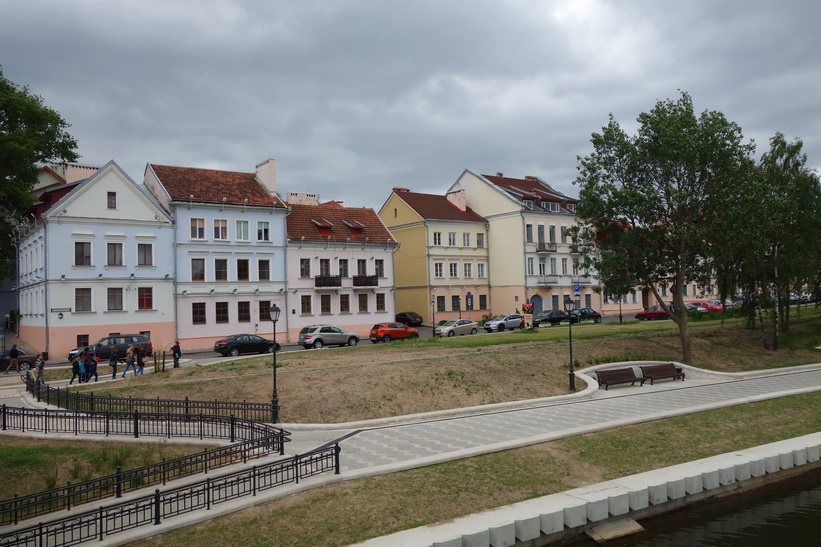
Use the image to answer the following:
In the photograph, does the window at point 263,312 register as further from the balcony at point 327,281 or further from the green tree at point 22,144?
the green tree at point 22,144

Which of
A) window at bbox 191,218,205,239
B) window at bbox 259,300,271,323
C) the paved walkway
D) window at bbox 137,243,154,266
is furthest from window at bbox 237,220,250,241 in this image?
the paved walkway

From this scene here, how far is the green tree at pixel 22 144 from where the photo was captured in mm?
39844

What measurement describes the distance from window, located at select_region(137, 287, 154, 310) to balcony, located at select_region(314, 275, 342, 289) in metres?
12.9

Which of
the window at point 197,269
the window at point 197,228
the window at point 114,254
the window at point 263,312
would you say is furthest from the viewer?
the window at point 263,312

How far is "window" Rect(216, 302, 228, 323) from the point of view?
4697cm

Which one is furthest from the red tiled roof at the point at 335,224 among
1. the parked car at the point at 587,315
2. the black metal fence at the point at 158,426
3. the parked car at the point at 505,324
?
the black metal fence at the point at 158,426

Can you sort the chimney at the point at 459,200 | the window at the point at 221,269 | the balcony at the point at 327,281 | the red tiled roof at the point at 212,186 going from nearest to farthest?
the red tiled roof at the point at 212,186 < the window at the point at 221,269 < the balcony at the point at 327,281 < the chimney at the point at 459,200

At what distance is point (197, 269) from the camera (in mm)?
46406

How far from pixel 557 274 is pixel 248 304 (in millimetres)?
Result: 33894

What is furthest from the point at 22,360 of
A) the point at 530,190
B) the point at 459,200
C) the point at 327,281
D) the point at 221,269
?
the point at 530,190

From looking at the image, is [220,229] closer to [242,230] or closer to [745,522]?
[242,230]

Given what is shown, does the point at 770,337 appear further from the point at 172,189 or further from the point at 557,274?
the point at 172,189

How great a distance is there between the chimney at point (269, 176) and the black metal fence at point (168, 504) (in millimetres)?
39575

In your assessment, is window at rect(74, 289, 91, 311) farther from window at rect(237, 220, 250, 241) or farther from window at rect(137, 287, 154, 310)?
window at rect(237, 220, 250, 241)
